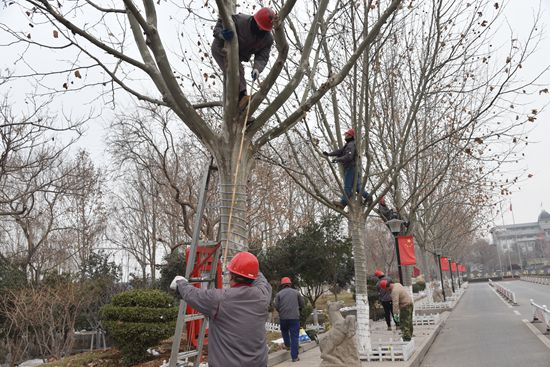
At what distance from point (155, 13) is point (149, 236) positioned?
76.3ft

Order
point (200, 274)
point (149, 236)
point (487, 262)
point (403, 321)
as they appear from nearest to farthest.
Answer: point (200, 274) < point (403, 321) < point (149, 236) < point (487, 262)

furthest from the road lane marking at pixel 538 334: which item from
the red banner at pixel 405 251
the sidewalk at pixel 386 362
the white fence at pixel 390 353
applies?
the white fence at pixel 390 353

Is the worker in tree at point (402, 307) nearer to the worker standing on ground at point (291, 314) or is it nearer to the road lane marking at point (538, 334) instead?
the worker standing on ground at point (291, 314)

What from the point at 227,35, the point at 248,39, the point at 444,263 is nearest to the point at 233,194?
the point at 227,35

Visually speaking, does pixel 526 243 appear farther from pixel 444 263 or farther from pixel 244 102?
pixel 244 102

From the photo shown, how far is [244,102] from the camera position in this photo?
4.71 meters

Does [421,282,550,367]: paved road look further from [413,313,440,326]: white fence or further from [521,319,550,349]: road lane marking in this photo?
[413,313,440,326]: white fence

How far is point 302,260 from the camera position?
17.9 metres

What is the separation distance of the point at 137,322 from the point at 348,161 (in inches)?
218

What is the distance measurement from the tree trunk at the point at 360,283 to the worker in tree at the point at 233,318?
5813 millimetres

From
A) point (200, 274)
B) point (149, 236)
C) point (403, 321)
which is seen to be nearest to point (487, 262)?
point (149, 236)

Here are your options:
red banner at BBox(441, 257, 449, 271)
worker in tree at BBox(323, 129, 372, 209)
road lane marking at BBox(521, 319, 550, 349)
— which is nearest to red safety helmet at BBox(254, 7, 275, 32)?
worker in tree at BBox(323, 129, 372, 209)

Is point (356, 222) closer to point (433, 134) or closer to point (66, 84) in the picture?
point (66, 84)

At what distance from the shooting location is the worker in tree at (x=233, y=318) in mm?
3387
